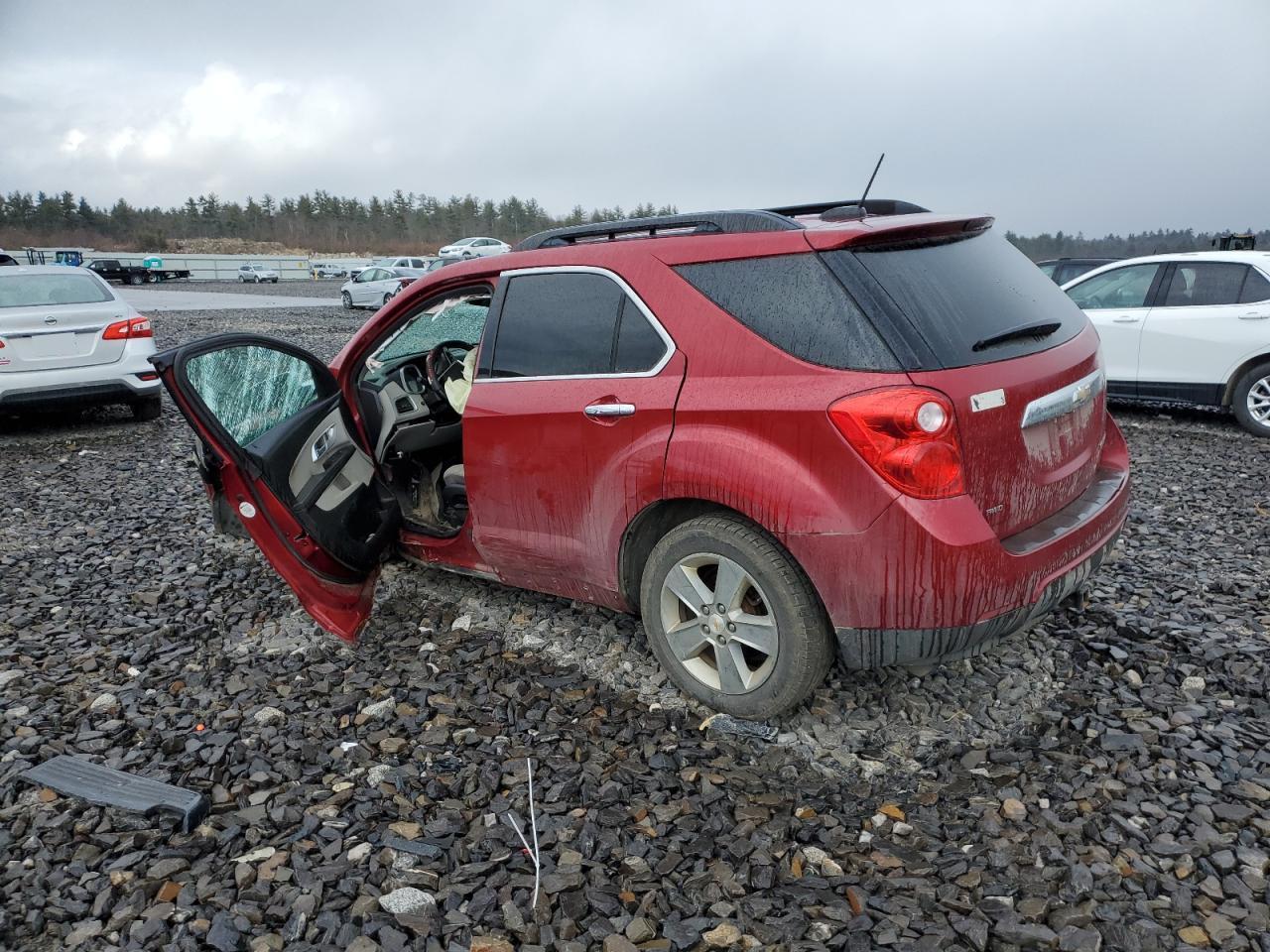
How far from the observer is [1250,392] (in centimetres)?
752

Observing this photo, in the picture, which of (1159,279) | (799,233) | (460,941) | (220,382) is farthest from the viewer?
(1159,279)

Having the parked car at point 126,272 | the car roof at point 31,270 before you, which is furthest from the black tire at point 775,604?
the parked car at point 126,272

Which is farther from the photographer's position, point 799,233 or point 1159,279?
point 1159,279

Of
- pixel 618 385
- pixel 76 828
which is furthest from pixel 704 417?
pixel 76 828

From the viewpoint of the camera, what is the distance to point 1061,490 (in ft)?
9.82

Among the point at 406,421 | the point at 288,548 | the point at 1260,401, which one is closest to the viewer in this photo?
the point at 288,548

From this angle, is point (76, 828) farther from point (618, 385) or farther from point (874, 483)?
point (874, 483)

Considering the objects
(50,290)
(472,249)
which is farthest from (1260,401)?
(472,249)

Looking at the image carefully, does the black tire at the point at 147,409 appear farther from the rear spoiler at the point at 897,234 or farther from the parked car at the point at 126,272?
the parked car at the point at 126,272

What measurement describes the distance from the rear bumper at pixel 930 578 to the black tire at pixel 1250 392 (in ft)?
19.9

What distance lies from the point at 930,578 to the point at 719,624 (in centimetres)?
77

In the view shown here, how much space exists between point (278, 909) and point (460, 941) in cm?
52

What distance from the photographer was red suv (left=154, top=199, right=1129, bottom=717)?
8.50ft

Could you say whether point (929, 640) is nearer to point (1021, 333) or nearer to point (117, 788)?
point (1021, 333)
